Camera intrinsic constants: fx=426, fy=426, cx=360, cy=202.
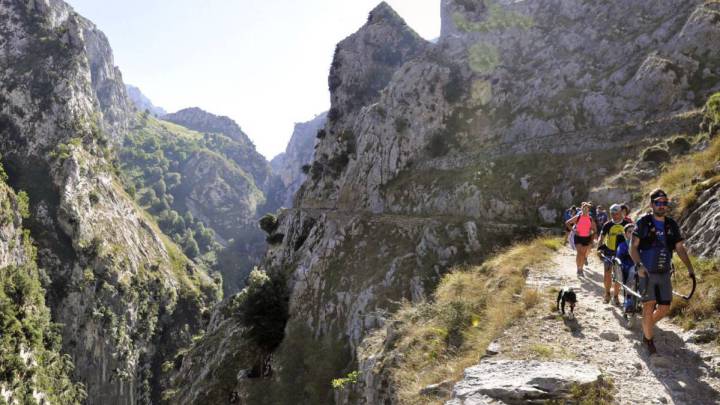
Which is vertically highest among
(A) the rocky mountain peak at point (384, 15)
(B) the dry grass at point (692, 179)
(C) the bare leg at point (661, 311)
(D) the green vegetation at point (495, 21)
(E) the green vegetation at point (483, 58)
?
(A) the rocky mountain peak at point (384, 15)

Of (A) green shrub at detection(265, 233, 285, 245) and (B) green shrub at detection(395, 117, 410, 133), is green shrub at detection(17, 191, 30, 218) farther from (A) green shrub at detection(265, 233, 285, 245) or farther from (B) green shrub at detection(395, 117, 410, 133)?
(B) green shrub at detection(395, 117, 410, 133)

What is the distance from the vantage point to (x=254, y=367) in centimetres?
3475

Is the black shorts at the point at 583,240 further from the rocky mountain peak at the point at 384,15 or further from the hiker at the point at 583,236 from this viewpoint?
the rocky mountain peak at the point at 384,15

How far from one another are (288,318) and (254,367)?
189 inches

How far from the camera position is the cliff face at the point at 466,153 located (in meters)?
30.4

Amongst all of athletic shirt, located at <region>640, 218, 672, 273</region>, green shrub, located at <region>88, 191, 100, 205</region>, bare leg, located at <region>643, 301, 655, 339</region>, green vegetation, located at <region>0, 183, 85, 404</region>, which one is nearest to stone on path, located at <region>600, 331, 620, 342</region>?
bare leg, located at <region>643, 301, 655, 339</region>

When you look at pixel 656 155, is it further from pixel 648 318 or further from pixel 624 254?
pixel 648 318

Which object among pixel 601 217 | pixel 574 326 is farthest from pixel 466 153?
pixel 574 326

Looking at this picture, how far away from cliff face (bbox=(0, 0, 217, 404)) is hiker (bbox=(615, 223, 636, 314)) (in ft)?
354

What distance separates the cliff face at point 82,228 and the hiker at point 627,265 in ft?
354

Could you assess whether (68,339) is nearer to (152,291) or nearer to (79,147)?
(152,291)

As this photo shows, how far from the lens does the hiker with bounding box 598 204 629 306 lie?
11.4 metres

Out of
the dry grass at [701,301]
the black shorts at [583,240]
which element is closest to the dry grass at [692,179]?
the black shorts at [583,240]

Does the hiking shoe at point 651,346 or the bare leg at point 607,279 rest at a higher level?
the bare leg at point 607,279
